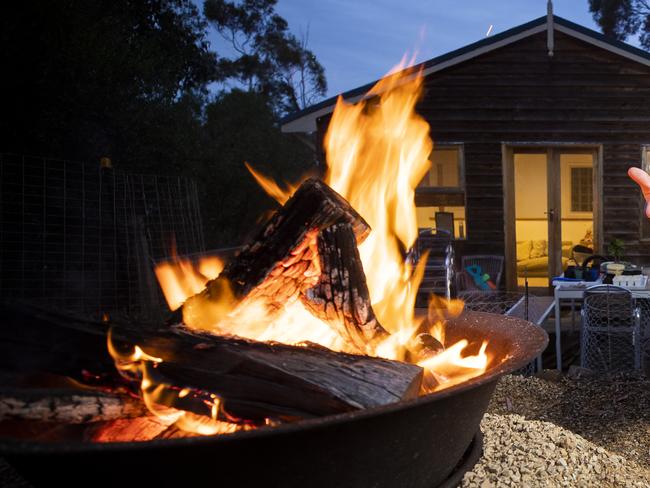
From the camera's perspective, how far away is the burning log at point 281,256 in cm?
246

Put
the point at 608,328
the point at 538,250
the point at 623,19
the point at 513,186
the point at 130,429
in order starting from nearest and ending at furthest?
the point at 130,429, the point at 608,328, the point at 513,186, the point at 538,250, the point at 623,19

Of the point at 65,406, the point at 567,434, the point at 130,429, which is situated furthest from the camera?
the point at 567,434

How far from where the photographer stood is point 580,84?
9.74 metres

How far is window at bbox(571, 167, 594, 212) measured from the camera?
13.6m

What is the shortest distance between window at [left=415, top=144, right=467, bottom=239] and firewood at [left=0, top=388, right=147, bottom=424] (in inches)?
325

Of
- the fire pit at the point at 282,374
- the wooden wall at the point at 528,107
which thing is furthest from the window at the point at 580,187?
the fire pit at the point at 282,374

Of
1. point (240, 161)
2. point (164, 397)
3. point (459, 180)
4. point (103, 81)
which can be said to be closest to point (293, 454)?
point (164, 397)

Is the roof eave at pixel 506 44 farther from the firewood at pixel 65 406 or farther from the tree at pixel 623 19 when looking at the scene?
the tree at pixel 623 19

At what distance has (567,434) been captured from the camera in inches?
118

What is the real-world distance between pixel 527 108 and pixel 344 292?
8.46m

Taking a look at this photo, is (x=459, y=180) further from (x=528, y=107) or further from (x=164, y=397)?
(x=164, y=397)

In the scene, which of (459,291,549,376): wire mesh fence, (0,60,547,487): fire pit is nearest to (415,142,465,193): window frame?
(459,291,549,376): wire mesh fence

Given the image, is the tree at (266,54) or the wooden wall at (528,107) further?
the tree at (266,54)

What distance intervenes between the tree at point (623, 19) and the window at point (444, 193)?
96.5 feet
